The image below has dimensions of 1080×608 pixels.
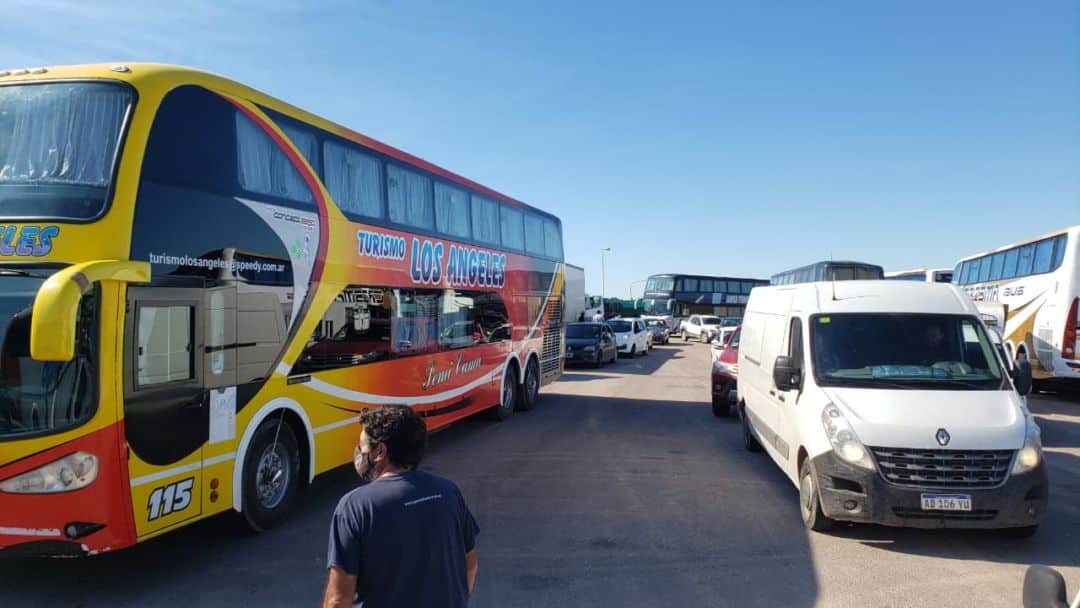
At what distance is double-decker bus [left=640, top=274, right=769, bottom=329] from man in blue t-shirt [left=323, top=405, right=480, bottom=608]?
53.8 metres

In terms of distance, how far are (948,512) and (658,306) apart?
5175cm

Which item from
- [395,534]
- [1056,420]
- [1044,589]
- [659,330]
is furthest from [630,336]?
[1044,589]

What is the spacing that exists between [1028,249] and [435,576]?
20197 millimetres

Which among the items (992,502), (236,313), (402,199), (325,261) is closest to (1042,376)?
(992,502)

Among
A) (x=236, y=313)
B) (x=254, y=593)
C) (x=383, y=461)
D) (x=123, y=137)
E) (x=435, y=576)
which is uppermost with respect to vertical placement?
(x=123, y=137)

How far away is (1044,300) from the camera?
16578mm

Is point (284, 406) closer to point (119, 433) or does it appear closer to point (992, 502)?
point (119, 433)

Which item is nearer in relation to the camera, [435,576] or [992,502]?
[435,576]

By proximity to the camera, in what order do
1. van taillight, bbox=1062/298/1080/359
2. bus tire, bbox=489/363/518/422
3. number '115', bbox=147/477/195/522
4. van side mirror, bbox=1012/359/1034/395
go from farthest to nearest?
1. van taillight, bbox=1062/298/1080/359
2. bus tire, bbox=489/363/518/422
3. van side mirror, bbox=1012/359/1034/395
4. number '115', bbox=147/477/195/522

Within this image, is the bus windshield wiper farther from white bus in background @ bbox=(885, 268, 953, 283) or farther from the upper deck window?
white bus in background @ bbox=(885, 268, 953, 283)

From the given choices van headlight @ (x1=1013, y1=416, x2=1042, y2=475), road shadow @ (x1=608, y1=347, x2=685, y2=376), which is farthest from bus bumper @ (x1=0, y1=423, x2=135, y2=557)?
road shadow @ (x1=608, y1=347, x2=685, y2=376)

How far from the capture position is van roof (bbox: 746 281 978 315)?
7305mm

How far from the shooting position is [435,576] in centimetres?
250

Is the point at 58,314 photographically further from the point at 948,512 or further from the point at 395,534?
the point at 948,512
